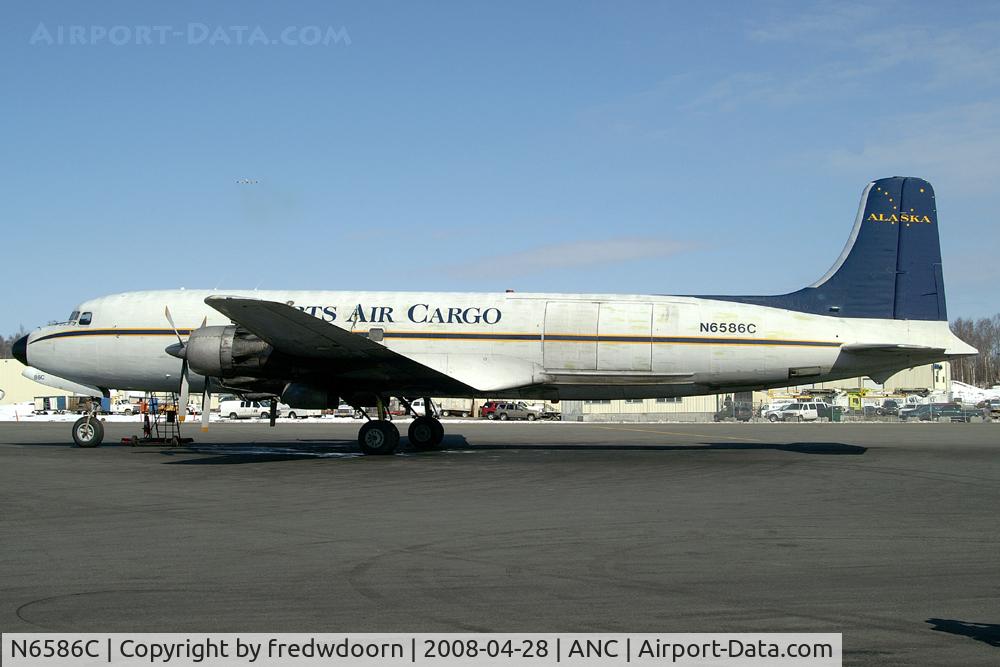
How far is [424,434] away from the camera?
25.7 meters

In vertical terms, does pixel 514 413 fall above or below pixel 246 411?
above

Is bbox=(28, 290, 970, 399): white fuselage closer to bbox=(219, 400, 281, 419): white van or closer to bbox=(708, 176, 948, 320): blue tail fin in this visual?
bbox=(708, 176, 948, 320): blue tail fin

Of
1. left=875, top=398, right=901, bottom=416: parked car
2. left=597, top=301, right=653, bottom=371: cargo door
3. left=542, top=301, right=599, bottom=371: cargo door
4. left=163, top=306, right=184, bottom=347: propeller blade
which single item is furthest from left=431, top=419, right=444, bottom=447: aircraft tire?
left=875, top=398, right=901, bottom=416: parked car

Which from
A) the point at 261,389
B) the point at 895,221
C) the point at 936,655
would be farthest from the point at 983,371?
the point at 936,655

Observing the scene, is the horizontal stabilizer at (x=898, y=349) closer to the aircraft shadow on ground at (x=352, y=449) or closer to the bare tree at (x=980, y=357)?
the aircraft shadow on ground at (x=352, y=449)

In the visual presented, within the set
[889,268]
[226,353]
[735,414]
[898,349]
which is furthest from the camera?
[735,414]

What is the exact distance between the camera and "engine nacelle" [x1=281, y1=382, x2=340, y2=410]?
893 inches

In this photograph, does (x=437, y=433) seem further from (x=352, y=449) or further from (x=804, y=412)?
(x=804, y=412)

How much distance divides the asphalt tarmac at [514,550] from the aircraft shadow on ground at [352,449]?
7.51ft

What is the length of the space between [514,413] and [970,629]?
179ft

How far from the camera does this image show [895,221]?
25.4 metres
